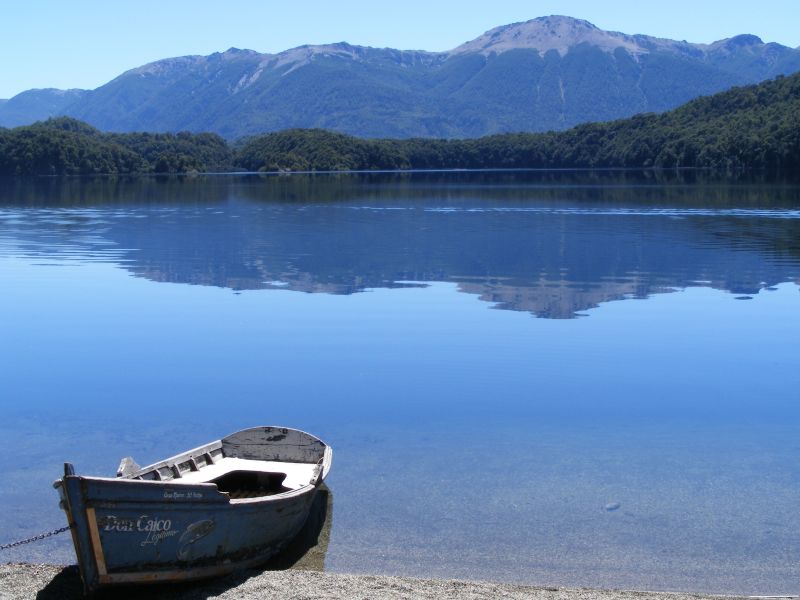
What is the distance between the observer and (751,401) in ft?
75.2

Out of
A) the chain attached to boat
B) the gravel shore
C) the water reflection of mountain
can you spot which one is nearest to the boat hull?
the gravel shore

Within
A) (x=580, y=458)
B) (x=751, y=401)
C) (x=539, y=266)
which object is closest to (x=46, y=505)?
(x=580, y=458)

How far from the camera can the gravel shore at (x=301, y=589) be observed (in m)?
12.5

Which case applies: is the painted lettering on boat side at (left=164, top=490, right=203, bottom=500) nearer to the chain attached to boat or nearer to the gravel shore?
the gravel shore

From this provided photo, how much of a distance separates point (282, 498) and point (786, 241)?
1958 inches

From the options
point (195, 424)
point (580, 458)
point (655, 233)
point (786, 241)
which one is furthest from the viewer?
point (655, 233)

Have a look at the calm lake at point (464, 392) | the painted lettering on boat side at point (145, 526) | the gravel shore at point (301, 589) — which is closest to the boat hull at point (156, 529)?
the painted lettering on boat side at point (145, 526)

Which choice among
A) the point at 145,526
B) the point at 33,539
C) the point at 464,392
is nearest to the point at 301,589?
the point at 145,526

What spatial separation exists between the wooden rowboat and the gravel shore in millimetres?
307

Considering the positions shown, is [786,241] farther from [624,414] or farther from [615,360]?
[624,414]

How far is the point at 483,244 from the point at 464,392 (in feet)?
112

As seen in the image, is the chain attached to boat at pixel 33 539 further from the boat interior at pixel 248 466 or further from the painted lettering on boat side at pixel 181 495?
the painted lettering on boat side at pixel 181 495

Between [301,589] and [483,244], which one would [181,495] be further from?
[483,244]

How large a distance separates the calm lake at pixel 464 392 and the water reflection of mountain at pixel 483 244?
1.28 ft
